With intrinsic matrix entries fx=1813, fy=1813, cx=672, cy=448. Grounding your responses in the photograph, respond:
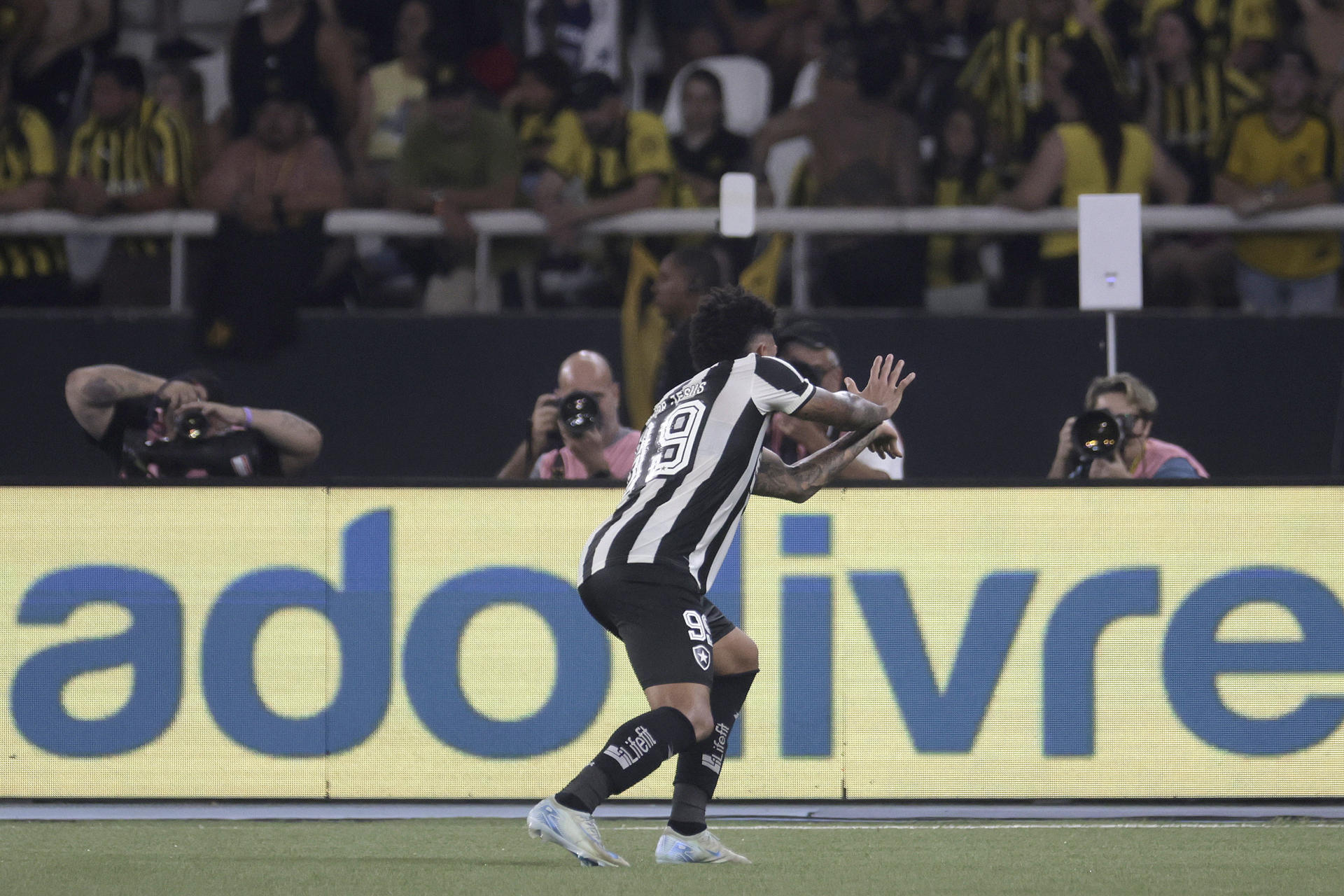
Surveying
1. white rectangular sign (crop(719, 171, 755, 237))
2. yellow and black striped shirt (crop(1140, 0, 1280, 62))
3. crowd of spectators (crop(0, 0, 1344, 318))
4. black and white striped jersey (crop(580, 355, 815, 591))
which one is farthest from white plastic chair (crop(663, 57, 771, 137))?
black and white striped jersey (crop(580, 355, 815, 591))

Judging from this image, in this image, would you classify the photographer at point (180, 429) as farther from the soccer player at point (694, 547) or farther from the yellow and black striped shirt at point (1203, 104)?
the yellow and black striped shirt at point (1203, 104)

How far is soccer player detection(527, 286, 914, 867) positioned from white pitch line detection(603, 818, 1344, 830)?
38.2 inches

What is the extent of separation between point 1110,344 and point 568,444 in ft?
9.17

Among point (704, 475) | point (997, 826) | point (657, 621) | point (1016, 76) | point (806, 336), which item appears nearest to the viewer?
point (657, 621)

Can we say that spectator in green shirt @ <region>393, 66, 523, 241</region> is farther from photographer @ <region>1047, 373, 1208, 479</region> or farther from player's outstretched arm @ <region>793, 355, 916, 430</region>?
player's outstretched arm @ <region>793, 355, 916, 430</region>

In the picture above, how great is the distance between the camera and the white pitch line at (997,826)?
6988 mm

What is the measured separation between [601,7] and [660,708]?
7.03m

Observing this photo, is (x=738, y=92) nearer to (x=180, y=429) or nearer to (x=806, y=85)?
(x=806, y=85)

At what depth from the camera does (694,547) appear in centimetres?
589

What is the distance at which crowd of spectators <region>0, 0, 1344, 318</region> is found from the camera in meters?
9.98

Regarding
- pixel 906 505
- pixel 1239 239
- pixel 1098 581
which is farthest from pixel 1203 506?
pixel 1239 239

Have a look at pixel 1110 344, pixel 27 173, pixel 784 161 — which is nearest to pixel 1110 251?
pixel 1110 344

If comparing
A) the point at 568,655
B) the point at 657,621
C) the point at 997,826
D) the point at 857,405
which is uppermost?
the point at 857,405

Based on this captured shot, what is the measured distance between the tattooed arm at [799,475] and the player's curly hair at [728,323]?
380 mm
